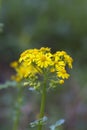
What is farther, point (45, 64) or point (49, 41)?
point (49, 41)

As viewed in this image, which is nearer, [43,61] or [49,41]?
[43,61]

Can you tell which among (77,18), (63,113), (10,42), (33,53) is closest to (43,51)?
(33,53)

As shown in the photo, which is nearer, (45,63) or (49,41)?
(45,63)

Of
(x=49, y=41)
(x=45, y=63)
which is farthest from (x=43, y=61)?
(x=49, y=41)

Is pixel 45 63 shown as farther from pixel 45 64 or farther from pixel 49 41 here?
pixel 49 41

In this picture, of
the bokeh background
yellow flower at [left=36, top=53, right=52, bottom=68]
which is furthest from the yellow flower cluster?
the bokeh background

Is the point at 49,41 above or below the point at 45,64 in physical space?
above

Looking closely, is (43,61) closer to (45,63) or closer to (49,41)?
(45,63)

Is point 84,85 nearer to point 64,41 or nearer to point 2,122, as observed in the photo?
point 2,122

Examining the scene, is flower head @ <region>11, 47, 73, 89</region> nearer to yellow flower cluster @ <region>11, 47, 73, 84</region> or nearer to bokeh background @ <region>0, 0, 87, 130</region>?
yellow flower cluster @ <region>11, 47, 73, 84</region>

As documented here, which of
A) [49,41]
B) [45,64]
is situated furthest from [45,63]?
[49,41]
